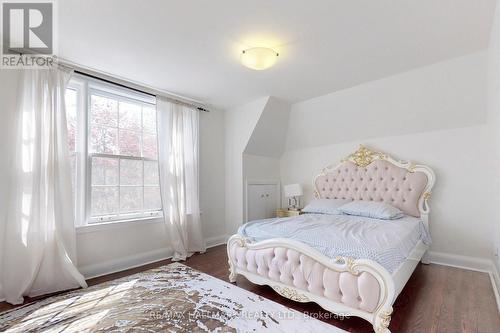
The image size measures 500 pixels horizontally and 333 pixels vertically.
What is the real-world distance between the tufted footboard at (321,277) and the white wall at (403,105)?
240 cm

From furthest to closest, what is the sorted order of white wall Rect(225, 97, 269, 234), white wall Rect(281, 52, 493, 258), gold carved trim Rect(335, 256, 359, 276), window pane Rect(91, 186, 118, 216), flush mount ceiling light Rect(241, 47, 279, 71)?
white wall Rect(225, 97, 269, 234)
window pane Rect(91, 186, 118, 216)
white wall Rect(281, 52, 493, 258)
flush mount ceiling light Rect(241, 47, 279, 71)
gold carved trim Rect(335, 256, 359, 276)

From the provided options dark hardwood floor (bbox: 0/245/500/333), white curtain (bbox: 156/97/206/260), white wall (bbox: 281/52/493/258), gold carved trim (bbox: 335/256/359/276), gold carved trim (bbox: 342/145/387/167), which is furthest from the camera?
gold carved trim (bbox: 342/145/387/167)

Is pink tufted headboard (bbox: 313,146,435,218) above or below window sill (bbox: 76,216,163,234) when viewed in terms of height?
above

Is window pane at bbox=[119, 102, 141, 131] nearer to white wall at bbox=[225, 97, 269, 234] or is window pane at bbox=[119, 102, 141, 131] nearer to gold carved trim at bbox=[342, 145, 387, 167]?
white wall at bbox=[225, 97, 269, 234]

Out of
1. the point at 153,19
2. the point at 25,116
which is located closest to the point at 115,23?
the point at 153,19

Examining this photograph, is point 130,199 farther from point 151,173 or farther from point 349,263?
point 349,263

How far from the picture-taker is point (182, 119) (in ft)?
12.4

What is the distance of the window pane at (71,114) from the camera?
2916 millimetres

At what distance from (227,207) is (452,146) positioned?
11.2 ft

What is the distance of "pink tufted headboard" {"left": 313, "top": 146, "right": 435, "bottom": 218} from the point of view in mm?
3289

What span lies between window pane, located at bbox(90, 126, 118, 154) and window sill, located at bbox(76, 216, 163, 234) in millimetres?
899

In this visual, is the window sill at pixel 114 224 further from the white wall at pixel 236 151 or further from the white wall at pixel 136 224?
the white wall at pixel 236 151

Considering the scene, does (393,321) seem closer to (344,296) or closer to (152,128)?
(344,296)

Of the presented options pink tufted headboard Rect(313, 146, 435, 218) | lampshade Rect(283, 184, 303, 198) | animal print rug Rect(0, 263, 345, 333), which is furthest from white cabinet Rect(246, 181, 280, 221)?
animal print rug Rect(0, 263, 345, 333)
